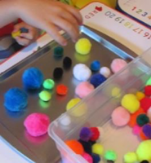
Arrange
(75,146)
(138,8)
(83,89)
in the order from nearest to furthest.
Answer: (75,146), (83,89), (138,8)

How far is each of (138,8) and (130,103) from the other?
32 centimetres

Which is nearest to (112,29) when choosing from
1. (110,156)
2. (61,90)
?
(61,90)

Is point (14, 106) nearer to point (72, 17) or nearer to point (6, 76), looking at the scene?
point (6, 76)

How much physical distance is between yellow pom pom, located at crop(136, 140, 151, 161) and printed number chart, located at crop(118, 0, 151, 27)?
340mm

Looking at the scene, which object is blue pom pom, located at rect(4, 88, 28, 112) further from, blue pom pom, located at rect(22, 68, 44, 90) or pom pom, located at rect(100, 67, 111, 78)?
pom pom, located at rect(100, 67, 111, 78)

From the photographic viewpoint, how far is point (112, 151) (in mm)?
523

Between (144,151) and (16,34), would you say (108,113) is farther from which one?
(16,34)

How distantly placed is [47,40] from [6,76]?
124mm

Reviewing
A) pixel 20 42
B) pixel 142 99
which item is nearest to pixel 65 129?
pixel 142 99

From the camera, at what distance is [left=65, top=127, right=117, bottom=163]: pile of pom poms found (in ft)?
1.62

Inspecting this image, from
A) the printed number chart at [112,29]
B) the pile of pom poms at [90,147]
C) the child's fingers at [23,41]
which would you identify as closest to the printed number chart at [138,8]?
the printed number chart at [112,29]

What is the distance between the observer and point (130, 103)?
569 millimetres

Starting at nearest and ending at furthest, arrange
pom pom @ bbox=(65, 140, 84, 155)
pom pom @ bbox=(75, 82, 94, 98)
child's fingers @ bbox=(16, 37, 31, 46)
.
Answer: pom pom @ bbox=(65, 140, 84, 155) < pom pom @ bbox=(75, 82, 94, 98) < child's fingers @ bbox=(16, 37, 31, 46)

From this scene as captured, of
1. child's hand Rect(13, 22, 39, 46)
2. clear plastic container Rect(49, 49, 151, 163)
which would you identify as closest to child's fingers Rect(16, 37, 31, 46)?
child's hand Rect(13, 22, 39, 46)
